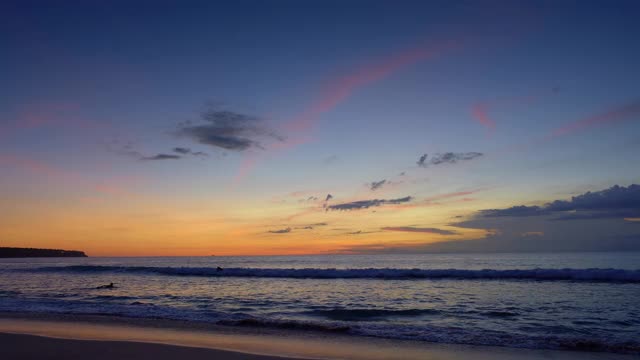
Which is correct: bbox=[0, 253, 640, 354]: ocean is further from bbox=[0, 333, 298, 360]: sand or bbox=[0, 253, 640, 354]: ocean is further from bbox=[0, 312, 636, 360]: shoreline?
bbox=[0, 333, 298, 360]: sand

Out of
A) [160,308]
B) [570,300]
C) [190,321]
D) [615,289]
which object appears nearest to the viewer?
[190,321]

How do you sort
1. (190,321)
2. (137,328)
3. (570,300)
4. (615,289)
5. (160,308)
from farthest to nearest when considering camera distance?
1. (615,289)
2. (570,300)
3. (160,308)
4. (190,321)
5. (137,328)

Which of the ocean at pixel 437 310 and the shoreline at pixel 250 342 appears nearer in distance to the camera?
the shoreline at pixel 250 342

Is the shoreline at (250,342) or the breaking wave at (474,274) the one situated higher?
the breaking wave at (474,274)

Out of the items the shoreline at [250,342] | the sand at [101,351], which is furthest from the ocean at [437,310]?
the sand at [101,351]

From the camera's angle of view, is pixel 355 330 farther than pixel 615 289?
No

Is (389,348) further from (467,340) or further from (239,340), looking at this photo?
(239,340)

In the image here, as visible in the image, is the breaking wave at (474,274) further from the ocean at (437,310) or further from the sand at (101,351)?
the sand at (101,351)

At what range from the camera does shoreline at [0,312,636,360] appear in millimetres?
10305

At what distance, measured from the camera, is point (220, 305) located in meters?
21.6

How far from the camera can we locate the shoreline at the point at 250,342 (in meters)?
10.3

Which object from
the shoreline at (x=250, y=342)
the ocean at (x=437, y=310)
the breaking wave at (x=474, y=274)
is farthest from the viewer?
the breaking wave at (x=474, y=274)

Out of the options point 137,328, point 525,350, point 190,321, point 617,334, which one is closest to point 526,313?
point 617,334

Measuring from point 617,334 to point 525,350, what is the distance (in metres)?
4.46
